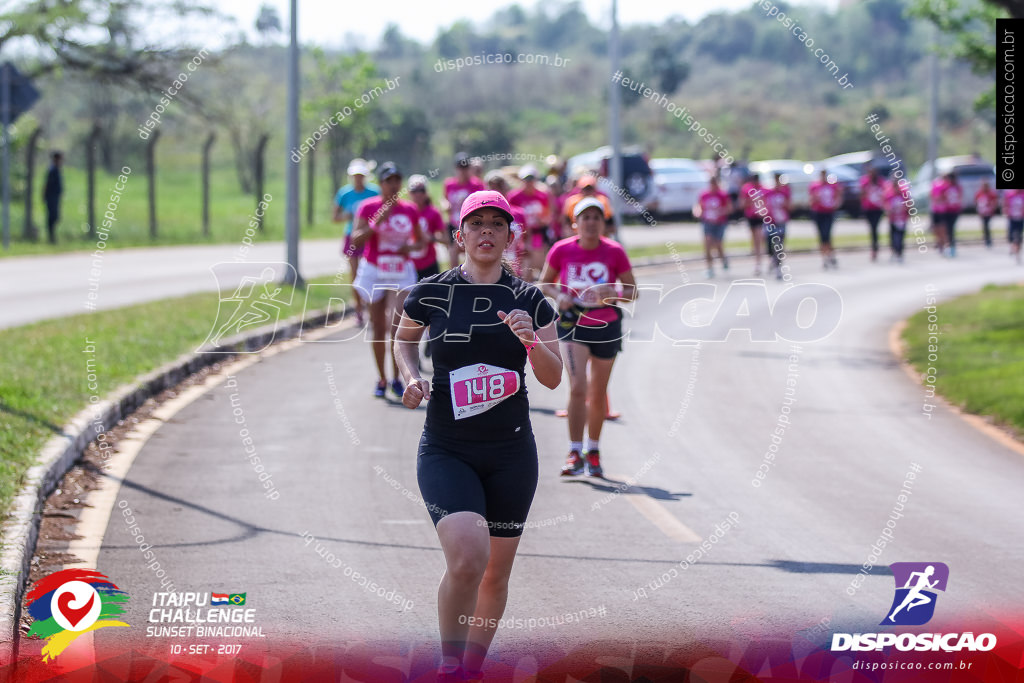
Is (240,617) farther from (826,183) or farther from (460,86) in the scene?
(460,86)

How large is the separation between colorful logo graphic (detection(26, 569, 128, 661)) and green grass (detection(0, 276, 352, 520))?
3.51ft

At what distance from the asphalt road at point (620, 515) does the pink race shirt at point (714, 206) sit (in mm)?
9541

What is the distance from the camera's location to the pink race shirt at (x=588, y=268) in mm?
8875

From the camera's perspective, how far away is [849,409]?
474 inches

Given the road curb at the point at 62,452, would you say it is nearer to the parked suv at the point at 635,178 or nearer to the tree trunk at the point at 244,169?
the parked suv at the point at 635,178

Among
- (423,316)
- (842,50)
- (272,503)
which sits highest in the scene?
(842,50)

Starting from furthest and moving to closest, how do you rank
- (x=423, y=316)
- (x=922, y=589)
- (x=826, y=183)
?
(x=826, y=183), (x=922, y=589), (x=423, y=316)

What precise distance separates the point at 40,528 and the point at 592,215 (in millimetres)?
3878

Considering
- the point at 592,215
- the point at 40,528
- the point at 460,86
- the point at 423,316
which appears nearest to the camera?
the point at 423,316

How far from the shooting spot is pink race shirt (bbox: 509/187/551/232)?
51.0 feet

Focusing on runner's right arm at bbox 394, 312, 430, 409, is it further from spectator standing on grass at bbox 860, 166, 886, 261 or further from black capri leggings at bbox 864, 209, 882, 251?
black capri leggings at bbox 864, 209, 882, 251

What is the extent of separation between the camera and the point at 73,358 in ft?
39.7

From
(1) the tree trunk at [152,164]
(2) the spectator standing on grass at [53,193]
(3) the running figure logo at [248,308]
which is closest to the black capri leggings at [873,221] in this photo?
(3) the running figure logo at [248,308]

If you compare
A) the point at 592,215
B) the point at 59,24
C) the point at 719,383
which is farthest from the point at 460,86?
the point at 592,215
